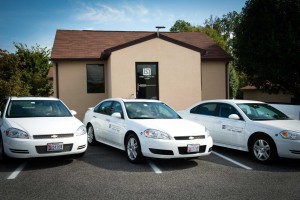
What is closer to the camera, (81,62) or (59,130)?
(59,130)

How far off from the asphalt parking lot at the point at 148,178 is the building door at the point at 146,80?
308 inches

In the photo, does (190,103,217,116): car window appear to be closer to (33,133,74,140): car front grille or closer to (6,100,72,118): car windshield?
(6,100,72,118): car windshield

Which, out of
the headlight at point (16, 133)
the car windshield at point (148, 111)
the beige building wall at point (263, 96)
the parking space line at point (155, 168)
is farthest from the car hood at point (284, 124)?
the beige building wall at point (263, 96)

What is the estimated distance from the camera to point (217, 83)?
1814 centimetres

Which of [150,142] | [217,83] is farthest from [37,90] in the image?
[150,142]

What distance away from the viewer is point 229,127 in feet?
26.7

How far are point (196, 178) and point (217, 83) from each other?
41.8ft

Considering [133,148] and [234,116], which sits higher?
[234,116]

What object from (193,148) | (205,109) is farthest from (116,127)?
(205,109)

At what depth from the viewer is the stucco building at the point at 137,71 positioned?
50.1ft

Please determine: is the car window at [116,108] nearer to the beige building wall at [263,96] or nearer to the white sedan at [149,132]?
the white sedan at [149,132]

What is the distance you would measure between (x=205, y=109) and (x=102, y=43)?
1097 centimetres

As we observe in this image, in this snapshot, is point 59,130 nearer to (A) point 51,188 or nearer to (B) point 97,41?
(A) point 51,188

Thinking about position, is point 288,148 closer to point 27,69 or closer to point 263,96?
point 27,69
